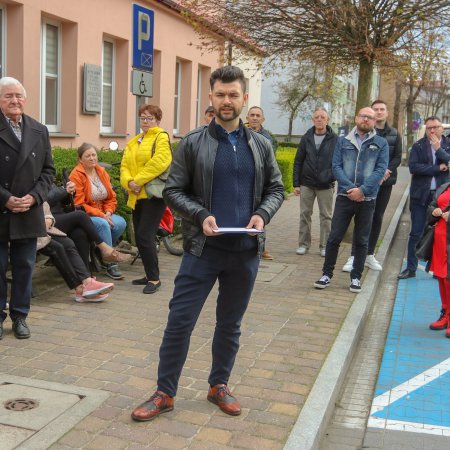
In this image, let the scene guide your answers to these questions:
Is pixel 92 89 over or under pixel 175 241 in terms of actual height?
over

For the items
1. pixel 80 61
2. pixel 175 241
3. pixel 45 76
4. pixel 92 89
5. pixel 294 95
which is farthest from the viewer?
pixel 294 95

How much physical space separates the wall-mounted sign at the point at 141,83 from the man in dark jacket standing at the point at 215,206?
4309mm

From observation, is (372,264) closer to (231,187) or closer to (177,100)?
(231,187)

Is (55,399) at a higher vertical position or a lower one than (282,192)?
lower

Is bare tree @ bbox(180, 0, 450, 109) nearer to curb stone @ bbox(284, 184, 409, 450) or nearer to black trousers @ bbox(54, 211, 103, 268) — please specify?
curb stone @ bbox(284, 184, 409, 450)

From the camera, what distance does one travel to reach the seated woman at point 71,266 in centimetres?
621

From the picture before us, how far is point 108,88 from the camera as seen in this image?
13672 mm

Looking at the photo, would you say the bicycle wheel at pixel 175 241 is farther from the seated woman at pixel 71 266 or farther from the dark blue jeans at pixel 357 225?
the seated woman at pixel 71 266

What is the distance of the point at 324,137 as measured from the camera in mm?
9250

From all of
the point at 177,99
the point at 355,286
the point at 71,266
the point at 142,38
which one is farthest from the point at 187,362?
the point at 177,99

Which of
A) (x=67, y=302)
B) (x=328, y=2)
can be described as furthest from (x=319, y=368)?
(x=328, y=2)

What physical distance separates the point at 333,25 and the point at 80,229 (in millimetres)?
5505

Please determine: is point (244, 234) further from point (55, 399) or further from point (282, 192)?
point (55, 399)

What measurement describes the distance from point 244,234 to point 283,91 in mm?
32121
